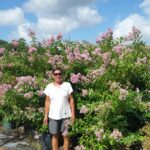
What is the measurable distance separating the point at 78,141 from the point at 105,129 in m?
0.96

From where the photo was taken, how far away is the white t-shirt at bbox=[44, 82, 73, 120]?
9273 mm

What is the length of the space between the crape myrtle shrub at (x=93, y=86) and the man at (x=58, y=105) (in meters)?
0.24

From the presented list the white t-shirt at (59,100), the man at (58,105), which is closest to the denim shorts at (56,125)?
the man at (58,105)

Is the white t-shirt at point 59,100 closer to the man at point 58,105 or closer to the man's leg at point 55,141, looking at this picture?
the man at point 58,105

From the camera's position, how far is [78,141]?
9.91 m

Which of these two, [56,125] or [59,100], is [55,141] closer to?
[56,125]

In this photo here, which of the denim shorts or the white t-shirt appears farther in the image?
the denim shorts

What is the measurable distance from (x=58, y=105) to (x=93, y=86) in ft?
3.66

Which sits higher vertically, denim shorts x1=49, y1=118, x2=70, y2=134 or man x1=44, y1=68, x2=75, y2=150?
man x1=44, y1=68, x2=75, y2=150

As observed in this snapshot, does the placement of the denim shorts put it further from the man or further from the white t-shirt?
the white t-shirt

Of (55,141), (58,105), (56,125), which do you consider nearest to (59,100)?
(58,105)

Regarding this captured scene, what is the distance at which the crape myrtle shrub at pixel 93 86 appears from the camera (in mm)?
9141

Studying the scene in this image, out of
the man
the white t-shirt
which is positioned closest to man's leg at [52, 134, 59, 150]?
the man

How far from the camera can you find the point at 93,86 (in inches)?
398
